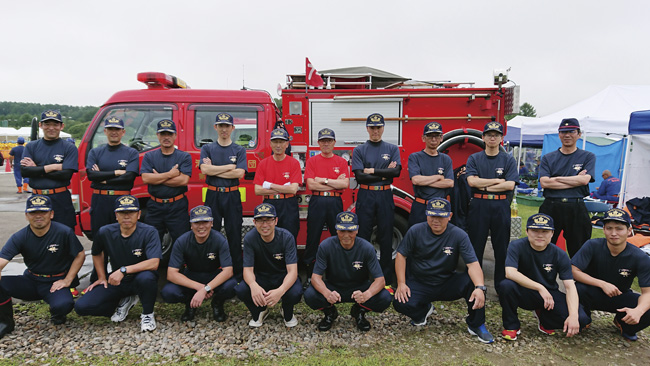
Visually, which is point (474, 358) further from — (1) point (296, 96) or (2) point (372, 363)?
(1) point (296, 96)

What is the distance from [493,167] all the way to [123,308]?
4.36m

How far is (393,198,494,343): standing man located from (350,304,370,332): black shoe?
0.33 meters

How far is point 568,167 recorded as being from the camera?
437 cm

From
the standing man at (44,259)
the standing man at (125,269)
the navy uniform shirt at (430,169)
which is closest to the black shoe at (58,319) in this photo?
the standing man at (44,259)

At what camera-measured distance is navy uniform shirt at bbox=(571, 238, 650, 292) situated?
3521mm

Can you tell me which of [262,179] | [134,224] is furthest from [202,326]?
[262,179]

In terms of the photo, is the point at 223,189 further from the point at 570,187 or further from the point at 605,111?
the point at 605,111

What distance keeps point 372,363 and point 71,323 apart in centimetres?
300

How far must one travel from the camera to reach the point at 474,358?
322cm

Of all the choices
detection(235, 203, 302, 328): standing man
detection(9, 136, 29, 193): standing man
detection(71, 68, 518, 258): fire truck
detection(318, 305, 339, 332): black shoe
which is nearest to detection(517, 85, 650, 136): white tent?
detection(71, 68, 518, 258): fire truck

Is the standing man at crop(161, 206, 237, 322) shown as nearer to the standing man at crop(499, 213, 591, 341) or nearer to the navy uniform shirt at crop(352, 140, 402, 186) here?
the navy uniform shirt at crop(352, 140, 402, 186)

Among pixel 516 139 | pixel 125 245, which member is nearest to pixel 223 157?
pixel 125 245

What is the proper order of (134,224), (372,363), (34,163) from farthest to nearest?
(34,163), (134,224), (372,363)

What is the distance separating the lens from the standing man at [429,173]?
4352 mm
